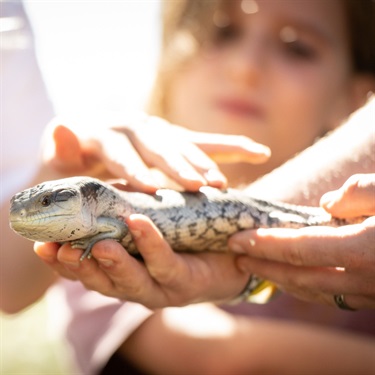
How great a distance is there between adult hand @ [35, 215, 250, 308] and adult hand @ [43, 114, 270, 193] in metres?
0.32

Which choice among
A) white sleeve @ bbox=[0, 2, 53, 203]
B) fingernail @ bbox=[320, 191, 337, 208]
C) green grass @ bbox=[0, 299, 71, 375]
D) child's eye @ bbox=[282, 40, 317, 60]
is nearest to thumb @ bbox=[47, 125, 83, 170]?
white sleeve @ bbox=[0, 2, 53, 203]

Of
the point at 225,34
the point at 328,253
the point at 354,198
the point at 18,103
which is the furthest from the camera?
the point at 225,34

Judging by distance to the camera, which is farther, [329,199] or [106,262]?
[329,199]

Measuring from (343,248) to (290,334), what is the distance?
4.05 feet

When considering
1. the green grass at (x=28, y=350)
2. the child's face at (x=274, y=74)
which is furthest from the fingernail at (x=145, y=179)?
the green grass at (x=28, y=350)

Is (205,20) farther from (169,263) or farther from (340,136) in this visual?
(169,263)

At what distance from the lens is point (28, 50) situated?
3.12 meters

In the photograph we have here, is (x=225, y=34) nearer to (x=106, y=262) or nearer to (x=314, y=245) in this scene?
(x=314, y=245)

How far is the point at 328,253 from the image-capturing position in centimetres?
188

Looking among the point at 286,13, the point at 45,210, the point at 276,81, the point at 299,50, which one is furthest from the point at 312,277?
the point at 286,13

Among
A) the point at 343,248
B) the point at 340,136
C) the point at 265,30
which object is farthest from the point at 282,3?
the point at 343,248

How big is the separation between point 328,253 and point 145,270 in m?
0.64

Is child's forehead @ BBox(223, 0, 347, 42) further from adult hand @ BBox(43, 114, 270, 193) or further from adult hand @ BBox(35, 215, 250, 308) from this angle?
adult hand @ BBox(35, 215, 250, 308)

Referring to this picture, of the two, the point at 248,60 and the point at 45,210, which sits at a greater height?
the point at 45,210
